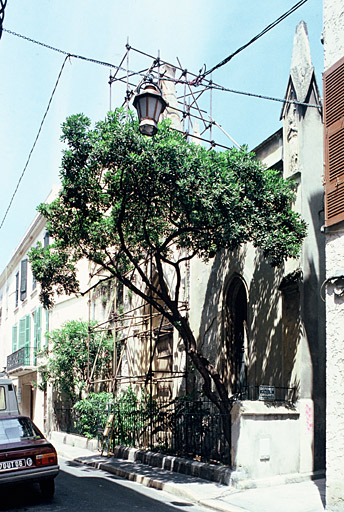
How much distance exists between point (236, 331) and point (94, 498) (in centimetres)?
659

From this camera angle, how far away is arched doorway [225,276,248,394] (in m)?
14.9

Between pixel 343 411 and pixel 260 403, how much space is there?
8.65 ft

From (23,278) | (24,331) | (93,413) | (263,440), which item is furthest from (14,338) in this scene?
(263,440)

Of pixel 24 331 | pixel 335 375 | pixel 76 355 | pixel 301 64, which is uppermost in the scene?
pixel 301 64

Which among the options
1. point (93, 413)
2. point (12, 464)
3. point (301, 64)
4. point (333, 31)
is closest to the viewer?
point (12, 464)

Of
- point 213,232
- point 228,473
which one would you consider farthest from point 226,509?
point 213,232

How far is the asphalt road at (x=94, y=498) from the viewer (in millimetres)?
A: 9109

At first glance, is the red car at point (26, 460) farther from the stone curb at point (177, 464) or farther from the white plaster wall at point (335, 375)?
the white plaster wall at point (335, 375)

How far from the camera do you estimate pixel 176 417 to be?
1341 cm

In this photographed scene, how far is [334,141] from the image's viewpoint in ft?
31.9

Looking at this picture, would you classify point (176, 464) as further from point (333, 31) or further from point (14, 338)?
point (14, 338)

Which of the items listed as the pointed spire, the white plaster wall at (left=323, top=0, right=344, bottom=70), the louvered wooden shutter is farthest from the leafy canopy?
the white plaster wall at (left=323, top=0, right=344, bottom=70)

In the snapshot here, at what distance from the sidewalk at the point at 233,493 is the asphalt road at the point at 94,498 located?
0.20 meters

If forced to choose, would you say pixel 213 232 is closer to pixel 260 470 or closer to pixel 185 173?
pixel 185 173
